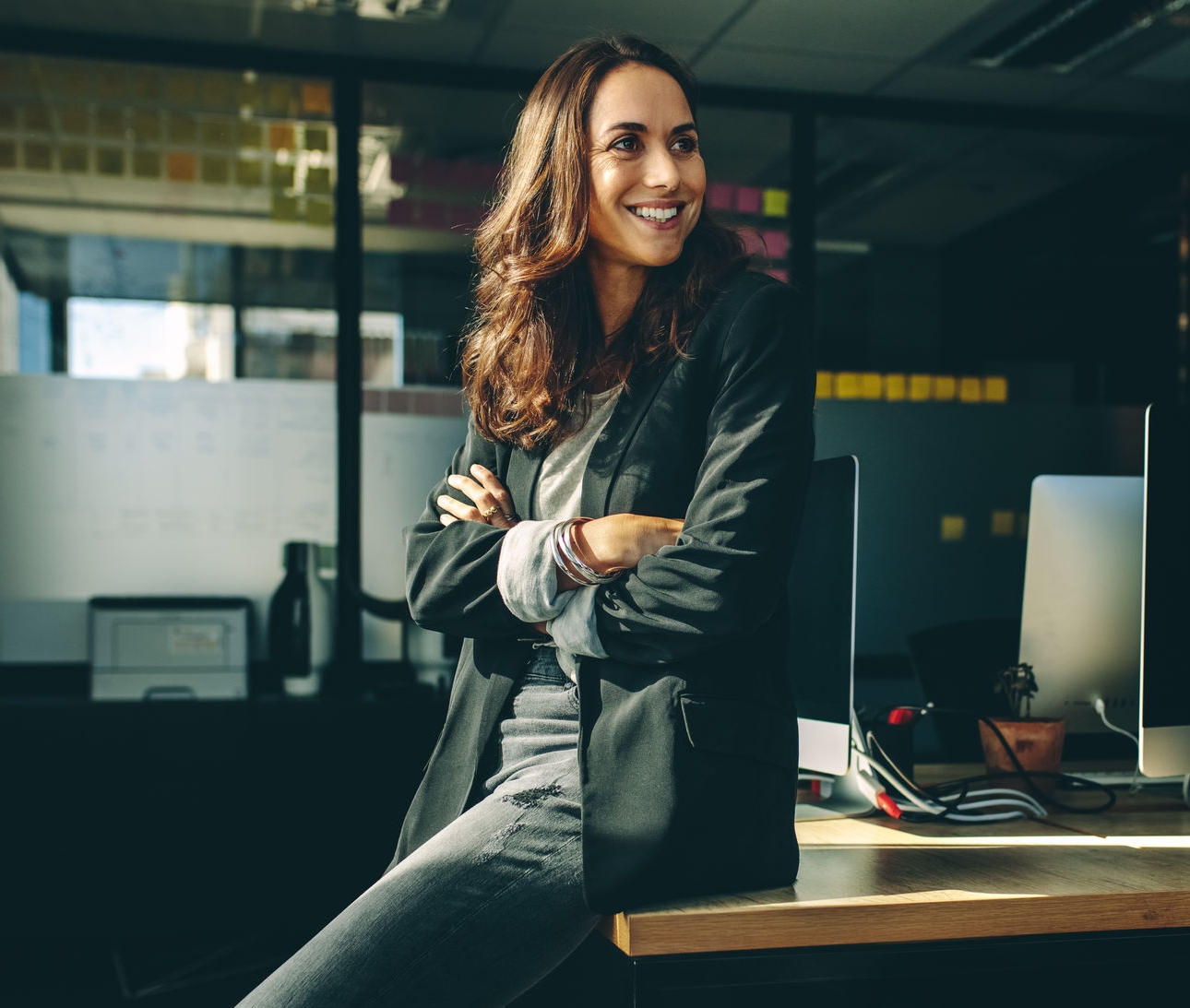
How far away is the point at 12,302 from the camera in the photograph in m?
3.46

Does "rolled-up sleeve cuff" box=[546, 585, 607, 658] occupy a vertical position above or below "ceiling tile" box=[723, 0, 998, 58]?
below

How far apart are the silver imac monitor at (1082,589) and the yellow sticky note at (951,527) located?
6.63 ft

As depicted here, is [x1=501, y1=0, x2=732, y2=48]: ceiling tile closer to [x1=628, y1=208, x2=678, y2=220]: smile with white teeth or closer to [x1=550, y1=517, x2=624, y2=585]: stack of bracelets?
[x1=628, y1=208, x2=678, y2=220]: smile with white teeth

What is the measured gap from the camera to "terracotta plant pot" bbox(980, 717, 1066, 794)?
1.78 meters

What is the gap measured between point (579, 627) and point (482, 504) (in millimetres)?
265

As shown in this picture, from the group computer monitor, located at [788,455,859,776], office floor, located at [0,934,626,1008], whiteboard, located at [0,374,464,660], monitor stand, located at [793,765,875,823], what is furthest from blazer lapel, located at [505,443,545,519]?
whiteboard, located at [0,374,464,660]

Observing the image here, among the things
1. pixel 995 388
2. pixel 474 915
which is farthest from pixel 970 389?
pixel 474 915

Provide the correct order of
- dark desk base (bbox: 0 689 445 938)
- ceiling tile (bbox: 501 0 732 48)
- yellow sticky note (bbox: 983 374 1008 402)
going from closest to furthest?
dark desk base (bbox: 0 689 445 938) → ceiling tile (bbox: 501 0 732 48) → yellow sticky note (bbox: 983 374 1008 402)

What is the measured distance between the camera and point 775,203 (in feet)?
13.3

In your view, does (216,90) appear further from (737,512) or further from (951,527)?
(737,512)

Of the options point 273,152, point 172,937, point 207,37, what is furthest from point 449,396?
point 172,937

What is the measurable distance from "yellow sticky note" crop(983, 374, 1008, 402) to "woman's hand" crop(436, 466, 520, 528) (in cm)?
303

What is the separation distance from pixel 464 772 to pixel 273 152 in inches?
117

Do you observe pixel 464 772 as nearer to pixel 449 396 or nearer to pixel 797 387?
pixel 797 387
